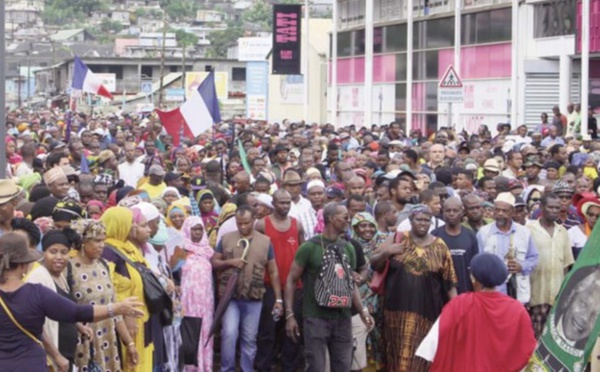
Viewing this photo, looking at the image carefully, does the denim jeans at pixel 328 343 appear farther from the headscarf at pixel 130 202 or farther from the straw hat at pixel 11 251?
the straw hat at pixel 11 251

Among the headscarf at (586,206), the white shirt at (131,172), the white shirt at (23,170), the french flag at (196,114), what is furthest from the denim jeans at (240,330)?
the french flag at (196,114)

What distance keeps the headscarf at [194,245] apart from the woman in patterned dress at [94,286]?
240 centimetres

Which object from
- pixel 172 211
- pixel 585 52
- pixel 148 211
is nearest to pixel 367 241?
pixel 172 211

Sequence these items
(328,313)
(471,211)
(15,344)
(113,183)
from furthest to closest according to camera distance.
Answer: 1. (113,183)
2. (471,211)
3. (328,313)
4. (15,344)

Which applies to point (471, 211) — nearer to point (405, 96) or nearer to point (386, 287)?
point (386, 287)

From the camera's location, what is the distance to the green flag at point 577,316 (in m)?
5.62

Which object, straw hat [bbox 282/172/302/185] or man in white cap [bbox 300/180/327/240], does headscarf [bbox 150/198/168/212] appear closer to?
man in white cap [bbox 300/180/327/240]

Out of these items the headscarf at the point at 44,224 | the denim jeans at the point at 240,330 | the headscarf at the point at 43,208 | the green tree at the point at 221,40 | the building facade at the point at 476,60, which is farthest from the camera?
the green tree at the point at 221,40

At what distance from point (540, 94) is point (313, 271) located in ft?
88.1

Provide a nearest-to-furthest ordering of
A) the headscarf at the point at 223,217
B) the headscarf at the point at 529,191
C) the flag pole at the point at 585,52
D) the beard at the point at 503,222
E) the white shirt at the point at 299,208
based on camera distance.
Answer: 1. the beard at the point at 503,222
2. the headscarf at the point at 223,217
3. the white shirt at the point at 299,208
4. the headscarf at the point at 529,191
5. the flag pole at the point at 585,52

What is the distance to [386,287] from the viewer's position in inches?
453

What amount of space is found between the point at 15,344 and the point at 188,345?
340 centimetres

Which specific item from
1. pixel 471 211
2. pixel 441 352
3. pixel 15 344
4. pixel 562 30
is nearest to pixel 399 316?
pixel 471 211

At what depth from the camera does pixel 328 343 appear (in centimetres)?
1137
